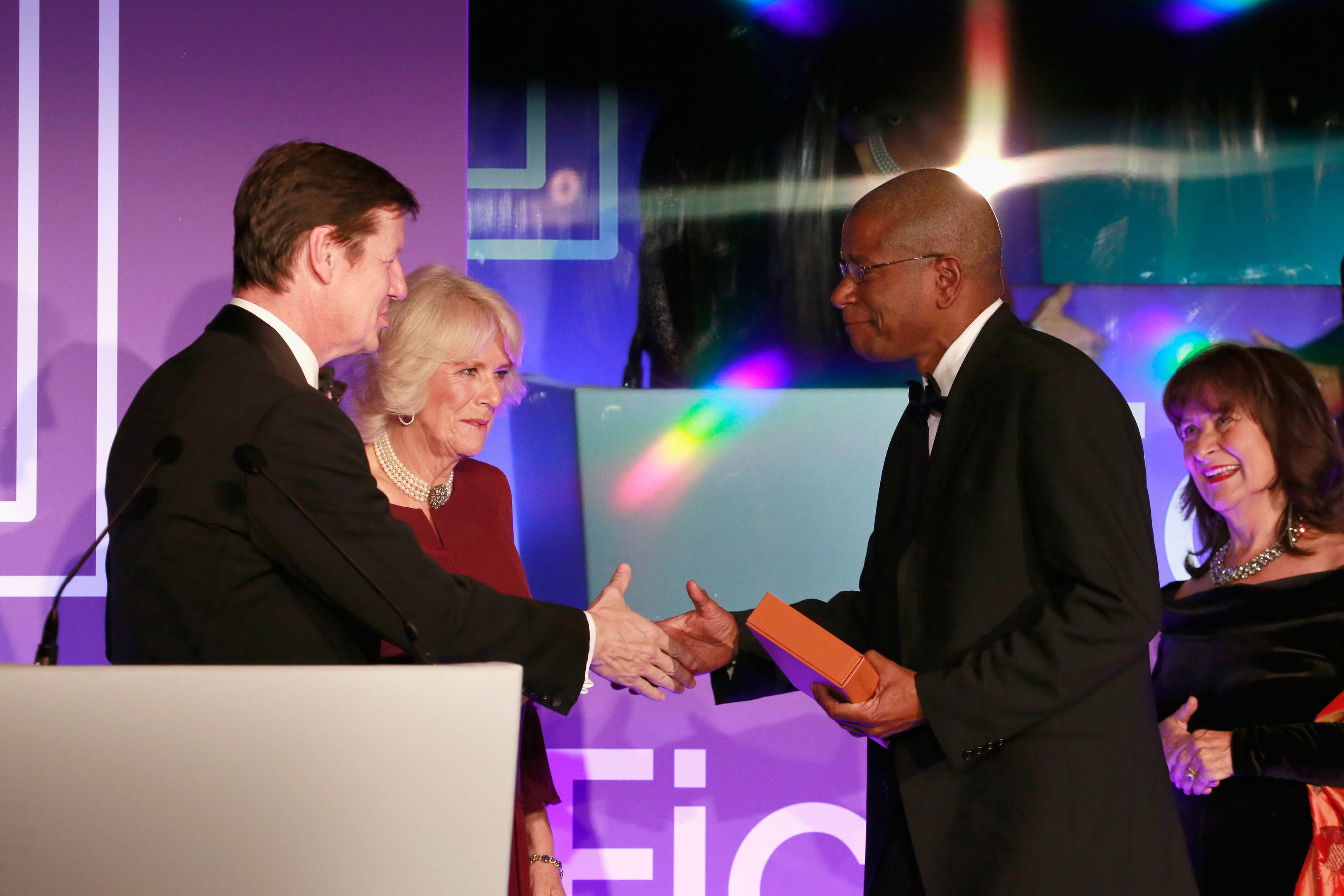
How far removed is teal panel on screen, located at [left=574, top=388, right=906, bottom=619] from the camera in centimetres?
333

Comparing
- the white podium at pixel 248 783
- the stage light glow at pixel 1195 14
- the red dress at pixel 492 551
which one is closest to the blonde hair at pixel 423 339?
the red dress at pixel 492 551

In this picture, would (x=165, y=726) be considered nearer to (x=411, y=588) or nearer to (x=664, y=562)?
(x=411, y=588)

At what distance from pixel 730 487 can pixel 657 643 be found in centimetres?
107

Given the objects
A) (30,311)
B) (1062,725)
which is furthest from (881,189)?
(30,311)

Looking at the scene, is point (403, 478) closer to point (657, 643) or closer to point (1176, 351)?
point (657, 643)

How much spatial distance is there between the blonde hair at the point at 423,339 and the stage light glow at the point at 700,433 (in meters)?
0.68

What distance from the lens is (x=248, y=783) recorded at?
43.0 inches

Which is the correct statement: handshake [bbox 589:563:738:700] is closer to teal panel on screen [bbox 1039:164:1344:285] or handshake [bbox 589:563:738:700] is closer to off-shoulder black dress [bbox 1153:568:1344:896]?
off-shoulder black dress [bbox 1153:568:1344:896]

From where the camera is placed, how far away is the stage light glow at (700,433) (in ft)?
11.0

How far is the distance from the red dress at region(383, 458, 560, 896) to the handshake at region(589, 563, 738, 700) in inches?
11.3

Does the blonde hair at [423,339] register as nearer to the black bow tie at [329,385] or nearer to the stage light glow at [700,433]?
the black bow tie at [329,385]

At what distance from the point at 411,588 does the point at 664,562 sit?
5.49 ft

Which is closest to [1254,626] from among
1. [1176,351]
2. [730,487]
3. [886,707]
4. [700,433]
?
[1176,351]

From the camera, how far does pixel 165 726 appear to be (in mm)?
1084
